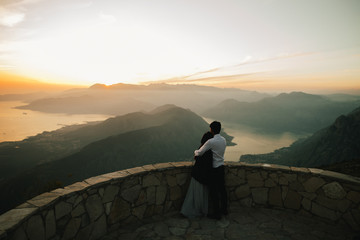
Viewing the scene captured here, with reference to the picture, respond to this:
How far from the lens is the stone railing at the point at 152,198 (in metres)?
2.87

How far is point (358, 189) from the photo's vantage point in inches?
158

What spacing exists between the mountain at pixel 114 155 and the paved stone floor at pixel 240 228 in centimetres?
Answer: 4055

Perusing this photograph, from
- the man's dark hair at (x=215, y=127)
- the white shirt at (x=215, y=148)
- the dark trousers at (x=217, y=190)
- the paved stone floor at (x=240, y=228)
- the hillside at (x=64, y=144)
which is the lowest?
the hillside at (x=64, y=144)

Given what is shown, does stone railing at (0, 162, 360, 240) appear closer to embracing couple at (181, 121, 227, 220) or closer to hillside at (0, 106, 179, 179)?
embracing couple at (181, 121, 227, 220)

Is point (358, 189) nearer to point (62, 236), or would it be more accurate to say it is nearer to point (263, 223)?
point (263, 223)

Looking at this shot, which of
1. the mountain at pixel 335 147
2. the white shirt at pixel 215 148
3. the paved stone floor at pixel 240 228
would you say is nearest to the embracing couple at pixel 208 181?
the white shirt at pixel 215 148

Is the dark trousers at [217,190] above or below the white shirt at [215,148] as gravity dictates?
below

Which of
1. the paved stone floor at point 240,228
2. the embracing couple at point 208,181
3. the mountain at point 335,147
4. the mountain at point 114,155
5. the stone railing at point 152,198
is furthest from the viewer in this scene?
the mountain at point 335,147

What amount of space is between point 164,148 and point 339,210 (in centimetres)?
9171

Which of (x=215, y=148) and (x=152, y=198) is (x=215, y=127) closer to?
(x=215, y=148)

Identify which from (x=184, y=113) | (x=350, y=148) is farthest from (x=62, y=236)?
(x=184, y=113)

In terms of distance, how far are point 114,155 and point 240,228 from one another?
81517mm

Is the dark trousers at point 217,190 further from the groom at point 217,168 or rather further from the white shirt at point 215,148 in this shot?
the white shirt at point 215,148

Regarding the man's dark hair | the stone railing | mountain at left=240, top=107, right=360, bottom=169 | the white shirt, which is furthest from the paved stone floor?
mountain at left=240, top=107, right=360, bottom=169
